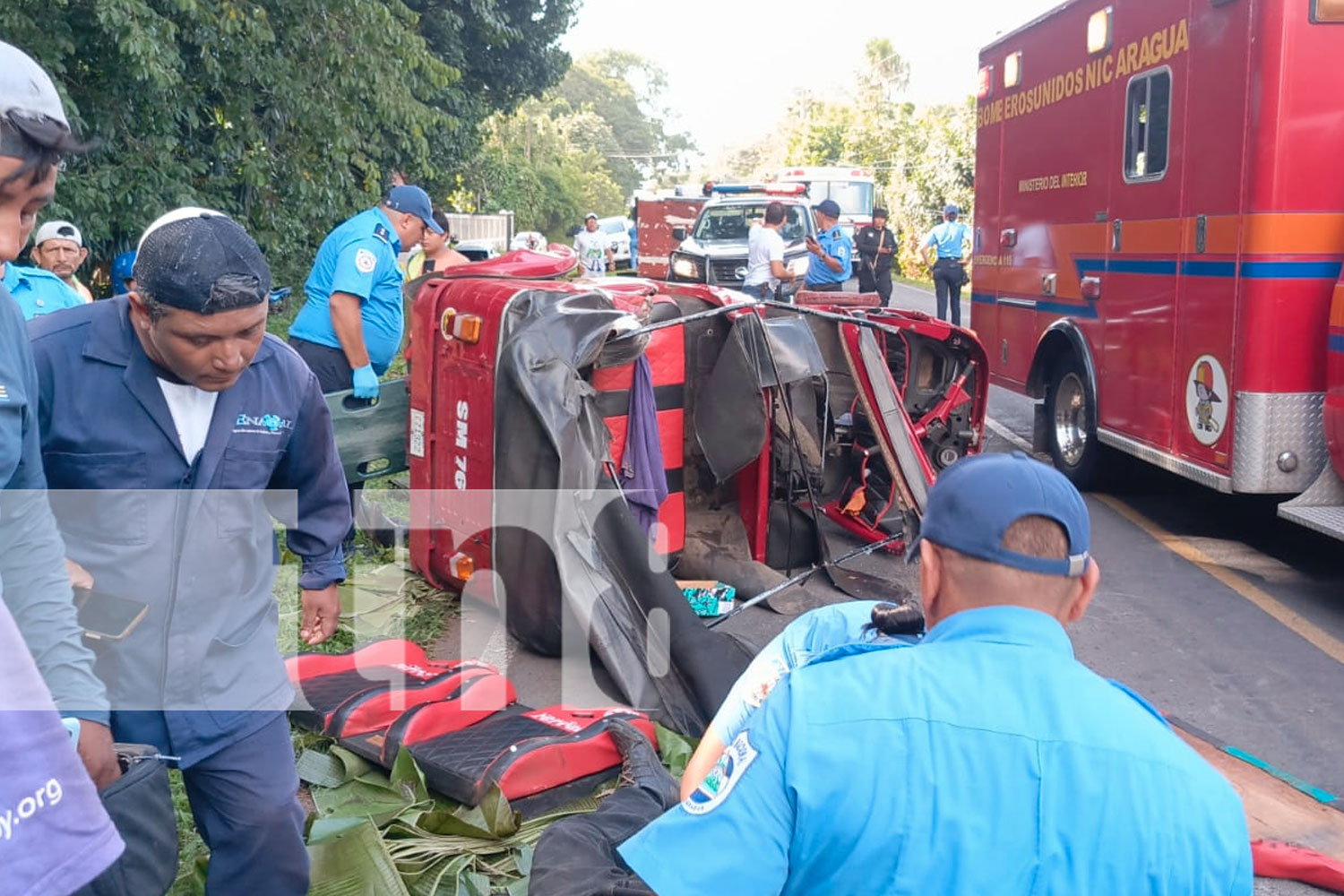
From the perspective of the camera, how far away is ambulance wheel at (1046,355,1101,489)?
8.79 meters

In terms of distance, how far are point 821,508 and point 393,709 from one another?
3189 mm

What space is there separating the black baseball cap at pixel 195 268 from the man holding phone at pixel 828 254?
494 inches

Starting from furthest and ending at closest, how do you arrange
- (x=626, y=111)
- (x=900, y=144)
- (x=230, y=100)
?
(x=626, y=111) < (x=900, y=144) < (x=230, y=100)

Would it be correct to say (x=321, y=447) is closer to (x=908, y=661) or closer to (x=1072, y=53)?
(x=908, y=661)

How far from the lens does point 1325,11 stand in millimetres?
6203

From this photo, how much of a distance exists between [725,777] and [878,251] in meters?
16.6

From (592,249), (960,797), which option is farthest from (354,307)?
(592,249)

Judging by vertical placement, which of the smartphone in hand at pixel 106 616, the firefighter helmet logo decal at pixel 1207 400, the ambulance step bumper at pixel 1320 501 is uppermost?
the smartphone in hand at pixel 106 616

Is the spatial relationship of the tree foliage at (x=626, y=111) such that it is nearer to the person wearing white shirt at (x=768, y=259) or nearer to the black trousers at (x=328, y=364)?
the person wearing white shirt at (x=768, y=259)

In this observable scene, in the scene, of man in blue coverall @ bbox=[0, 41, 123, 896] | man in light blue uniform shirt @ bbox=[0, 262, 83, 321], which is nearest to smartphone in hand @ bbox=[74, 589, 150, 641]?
man in blue coverall @ bbox=[0, 41, 123, 896]

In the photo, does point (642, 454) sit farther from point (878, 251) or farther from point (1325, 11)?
point (878, 251)

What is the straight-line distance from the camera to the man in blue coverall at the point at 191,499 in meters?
2.53

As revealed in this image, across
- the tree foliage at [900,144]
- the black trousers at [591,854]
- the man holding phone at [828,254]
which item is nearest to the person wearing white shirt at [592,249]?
the tree foliage at [900,144]

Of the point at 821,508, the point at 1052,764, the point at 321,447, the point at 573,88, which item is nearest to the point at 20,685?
the point at 1052,764
